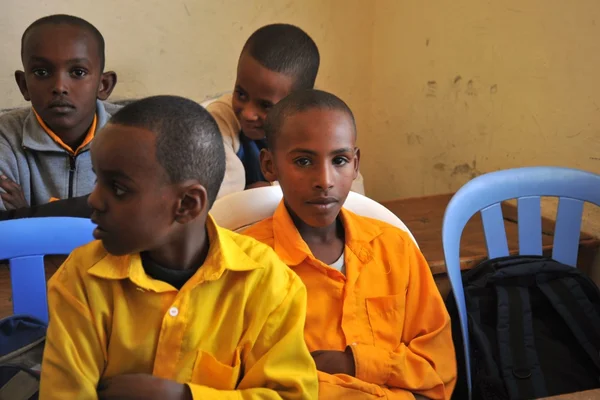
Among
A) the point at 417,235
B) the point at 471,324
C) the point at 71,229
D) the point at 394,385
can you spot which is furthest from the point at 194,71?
the point at 394,385

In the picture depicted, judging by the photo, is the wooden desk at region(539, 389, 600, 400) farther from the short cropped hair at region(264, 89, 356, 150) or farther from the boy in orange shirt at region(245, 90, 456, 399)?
the short cropped hair at region(264, 89, 356, 150)

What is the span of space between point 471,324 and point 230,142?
0.93 meters

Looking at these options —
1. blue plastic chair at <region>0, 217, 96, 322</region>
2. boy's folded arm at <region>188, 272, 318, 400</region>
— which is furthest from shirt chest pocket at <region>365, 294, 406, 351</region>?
blue plastic chair at <region>0, 217, 96, 322</region>

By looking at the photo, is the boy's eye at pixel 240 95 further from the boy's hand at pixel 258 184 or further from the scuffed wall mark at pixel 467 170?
the scuffed wall mark at pixel 467 170

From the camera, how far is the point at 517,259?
79.4 inches

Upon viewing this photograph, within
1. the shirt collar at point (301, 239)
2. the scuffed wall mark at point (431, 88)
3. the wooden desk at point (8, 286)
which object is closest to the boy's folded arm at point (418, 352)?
the shirt collar at point (301, 239)

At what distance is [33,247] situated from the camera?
1541 mm

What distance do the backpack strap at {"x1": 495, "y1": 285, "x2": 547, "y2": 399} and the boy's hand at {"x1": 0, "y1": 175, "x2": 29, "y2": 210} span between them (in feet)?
4.86

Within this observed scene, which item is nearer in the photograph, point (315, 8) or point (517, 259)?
point (517, 259)

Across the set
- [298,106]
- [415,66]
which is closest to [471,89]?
[415,66]

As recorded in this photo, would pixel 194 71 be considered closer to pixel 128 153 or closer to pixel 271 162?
pixel 271 162

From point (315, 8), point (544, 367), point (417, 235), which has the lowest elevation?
point (544, 367)

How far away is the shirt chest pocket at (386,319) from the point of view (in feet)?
4.95

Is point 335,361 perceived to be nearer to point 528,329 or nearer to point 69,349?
point 69,349
